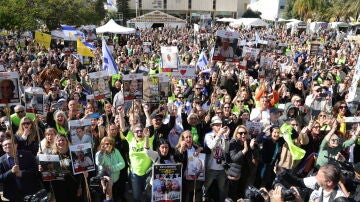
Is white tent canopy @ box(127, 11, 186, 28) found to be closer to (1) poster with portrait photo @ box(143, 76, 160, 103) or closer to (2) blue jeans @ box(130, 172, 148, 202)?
(1) poster with portrait photo @ box(143, 76, 160, 103)

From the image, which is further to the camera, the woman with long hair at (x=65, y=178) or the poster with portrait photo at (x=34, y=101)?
the poster with portrait photo at (x=34, y=101)

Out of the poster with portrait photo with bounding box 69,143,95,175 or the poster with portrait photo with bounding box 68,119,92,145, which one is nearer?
the poster with portrait photo with bounding box 69,143,95,175

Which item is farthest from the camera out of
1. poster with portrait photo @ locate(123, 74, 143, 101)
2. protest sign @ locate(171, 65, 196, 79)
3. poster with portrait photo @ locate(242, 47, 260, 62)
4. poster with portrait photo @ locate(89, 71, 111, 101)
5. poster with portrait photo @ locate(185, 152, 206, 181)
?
poster with portrait photo @ locate(242, 47, 260, 62)

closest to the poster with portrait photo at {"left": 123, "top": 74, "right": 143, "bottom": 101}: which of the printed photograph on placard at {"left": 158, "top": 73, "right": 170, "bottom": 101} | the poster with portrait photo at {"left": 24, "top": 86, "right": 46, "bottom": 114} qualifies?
the printed photograph on placard at {"left": 158, "top": 73, "right": 170, "bottom": 101}

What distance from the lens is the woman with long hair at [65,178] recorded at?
186 inches

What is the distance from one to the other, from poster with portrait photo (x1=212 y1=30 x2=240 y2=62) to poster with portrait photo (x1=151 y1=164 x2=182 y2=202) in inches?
155

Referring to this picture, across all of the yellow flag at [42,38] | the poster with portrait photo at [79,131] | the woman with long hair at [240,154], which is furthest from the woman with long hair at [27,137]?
the yellow flag at [42,38]

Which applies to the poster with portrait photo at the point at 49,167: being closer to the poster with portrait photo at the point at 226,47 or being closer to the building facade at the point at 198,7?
the poster with portrait photo at the point at 226,47

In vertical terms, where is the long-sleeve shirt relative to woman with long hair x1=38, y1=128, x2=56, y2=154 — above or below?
below

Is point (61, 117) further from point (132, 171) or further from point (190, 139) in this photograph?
point (190, 139)

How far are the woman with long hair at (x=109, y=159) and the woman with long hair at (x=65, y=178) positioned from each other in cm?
34

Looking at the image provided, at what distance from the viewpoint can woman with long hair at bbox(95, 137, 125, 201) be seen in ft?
16.4

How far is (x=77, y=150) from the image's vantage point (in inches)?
180

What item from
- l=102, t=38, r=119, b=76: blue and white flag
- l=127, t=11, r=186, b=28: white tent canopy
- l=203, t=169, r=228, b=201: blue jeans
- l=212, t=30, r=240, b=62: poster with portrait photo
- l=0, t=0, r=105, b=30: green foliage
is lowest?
l=203, t=169, r=228, b=201: blue jeans
